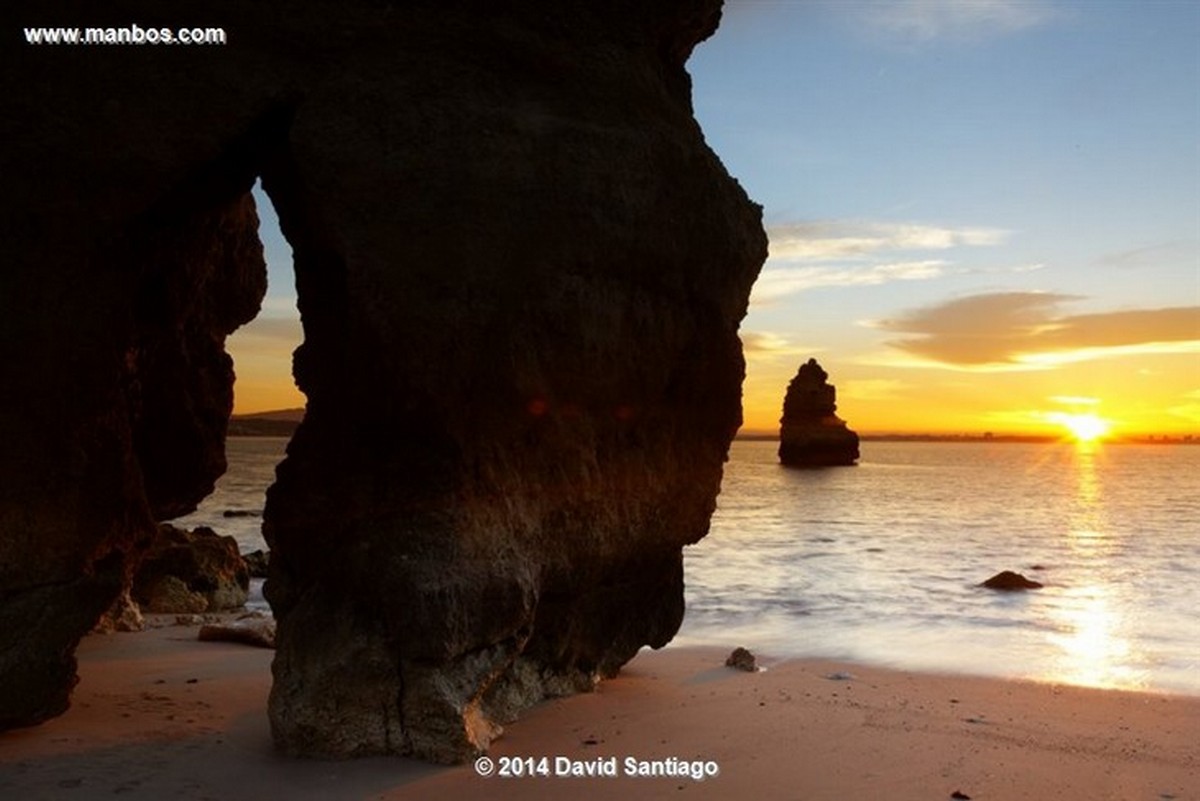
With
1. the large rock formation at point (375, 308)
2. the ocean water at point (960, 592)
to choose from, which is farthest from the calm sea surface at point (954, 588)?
the large rock formation at point (375, 308)

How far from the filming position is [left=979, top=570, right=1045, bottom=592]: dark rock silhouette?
2156cm

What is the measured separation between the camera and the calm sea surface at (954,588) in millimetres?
14141

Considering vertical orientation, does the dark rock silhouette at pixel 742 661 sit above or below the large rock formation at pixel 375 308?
below

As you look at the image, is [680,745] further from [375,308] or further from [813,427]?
[813,427]

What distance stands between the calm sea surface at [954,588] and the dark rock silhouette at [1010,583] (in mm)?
374

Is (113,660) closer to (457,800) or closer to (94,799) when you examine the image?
(94,799)

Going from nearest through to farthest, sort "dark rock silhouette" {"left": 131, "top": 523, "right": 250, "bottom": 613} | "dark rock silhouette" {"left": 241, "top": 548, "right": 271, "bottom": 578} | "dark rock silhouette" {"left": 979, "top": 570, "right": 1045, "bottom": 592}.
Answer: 1. "dark rock silhouette" {"left": 131, "top": 523, "right": 250, "bottom": 613}
2. "dark rock silhouette" {"left": 979, "top": 570, "right": 1045, "bottom": 592}
3. "dark rock silhouette" {"left": 241, "top": 548, "right": 271, "bottom": 578}

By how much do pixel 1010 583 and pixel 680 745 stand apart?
15.5m

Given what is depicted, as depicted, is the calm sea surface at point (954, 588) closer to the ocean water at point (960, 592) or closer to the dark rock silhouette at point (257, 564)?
the ocean water at point (960, 592)

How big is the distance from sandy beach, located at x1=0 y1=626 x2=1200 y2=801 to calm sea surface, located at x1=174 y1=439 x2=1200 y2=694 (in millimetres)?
2656

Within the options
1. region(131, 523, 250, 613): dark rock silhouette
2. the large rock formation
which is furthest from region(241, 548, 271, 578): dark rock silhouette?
the large rock formation

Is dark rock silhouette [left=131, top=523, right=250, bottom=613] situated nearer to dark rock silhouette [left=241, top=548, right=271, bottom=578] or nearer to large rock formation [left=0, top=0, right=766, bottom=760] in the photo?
dark rock silhouette [left=241, top=548, right=271, bottom=578]

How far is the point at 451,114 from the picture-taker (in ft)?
26.3

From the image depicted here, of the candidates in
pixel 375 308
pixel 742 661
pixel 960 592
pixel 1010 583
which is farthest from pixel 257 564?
pixel 375 308
